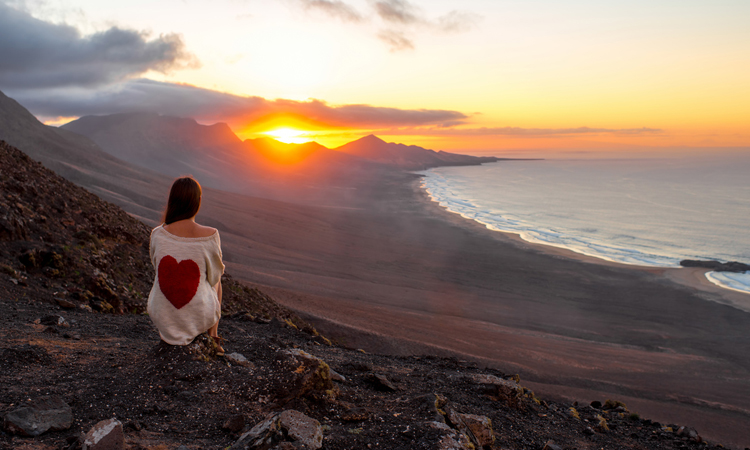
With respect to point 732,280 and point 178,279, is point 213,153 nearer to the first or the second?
point 732,280

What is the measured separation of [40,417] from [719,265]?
38.9 meters

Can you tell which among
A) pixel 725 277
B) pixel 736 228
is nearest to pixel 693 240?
pixel 736 228

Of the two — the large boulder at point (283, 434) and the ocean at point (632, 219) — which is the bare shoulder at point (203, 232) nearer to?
the large boulder at point (283, 434)

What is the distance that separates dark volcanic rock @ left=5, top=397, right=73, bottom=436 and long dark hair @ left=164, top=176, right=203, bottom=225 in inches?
60.3

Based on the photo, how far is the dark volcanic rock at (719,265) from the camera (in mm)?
30166

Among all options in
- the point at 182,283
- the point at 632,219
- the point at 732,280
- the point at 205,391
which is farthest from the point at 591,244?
the point at 182,283

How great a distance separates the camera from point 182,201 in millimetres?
3535

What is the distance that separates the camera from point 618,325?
63.3 ft

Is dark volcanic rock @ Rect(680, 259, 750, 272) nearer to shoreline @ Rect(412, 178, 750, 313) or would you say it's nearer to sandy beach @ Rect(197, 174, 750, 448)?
shoreline @ Rect(412, 178, 750, 313)

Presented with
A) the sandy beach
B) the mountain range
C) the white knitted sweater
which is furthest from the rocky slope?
the mountain range

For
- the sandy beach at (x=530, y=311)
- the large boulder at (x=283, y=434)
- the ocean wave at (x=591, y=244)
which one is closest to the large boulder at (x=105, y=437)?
the large boulder at (x=283, y=434)

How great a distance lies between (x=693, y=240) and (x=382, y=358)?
4389 cm

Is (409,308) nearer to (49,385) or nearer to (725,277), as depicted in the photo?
(49,385)

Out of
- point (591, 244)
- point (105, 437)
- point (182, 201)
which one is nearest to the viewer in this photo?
point (105, 437)
